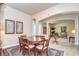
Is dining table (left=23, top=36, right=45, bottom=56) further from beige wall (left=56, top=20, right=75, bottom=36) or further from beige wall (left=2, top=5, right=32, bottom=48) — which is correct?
beige wall (left=56, top=20, right=75, bottom=36)

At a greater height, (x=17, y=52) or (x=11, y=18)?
(x=11, y=18)

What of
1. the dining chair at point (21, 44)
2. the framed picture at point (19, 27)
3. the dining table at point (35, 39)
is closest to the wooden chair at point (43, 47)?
the dining table at point (35, 39)

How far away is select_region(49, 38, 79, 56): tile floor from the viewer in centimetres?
210

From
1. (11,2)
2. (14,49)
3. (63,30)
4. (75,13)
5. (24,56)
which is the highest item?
(11,2)

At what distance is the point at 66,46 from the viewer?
6.98ft

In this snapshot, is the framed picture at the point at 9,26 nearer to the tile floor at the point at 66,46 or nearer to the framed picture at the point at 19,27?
the framed picture at the point at 19,27

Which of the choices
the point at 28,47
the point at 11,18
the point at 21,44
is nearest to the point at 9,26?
the point at 11,18

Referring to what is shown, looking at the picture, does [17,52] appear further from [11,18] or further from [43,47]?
[11,18]

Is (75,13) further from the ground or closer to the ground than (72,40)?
further from the ground

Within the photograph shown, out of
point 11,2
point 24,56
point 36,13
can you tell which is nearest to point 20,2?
point 11,2

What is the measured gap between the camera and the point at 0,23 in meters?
2.05

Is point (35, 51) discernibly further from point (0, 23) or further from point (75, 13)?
point (75, 13)

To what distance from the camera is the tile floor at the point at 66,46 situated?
210cm

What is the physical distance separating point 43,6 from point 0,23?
30.9 inches
